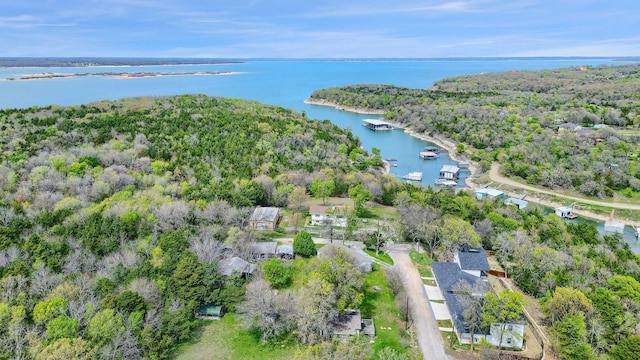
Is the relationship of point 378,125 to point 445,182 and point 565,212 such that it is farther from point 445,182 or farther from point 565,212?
point 565,212

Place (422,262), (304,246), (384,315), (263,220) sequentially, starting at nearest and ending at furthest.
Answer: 1. (384,315)
2. (304,246)
3. (422,262)
4. (263,220)

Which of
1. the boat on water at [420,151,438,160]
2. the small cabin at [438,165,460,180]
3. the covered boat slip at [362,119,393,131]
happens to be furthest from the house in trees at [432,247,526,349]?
the covered boat slip at [362,119,393,131]

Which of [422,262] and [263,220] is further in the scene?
[263,220]

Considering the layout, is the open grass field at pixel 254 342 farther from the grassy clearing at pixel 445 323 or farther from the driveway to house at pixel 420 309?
the grassy clearing at pixel 445 323

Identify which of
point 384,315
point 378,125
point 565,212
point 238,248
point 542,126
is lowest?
point 565,212

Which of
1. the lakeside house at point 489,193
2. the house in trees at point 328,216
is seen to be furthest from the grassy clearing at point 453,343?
the lakeside house at point 489,193

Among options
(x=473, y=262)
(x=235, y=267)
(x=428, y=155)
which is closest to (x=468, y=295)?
(x=473, y=262)
